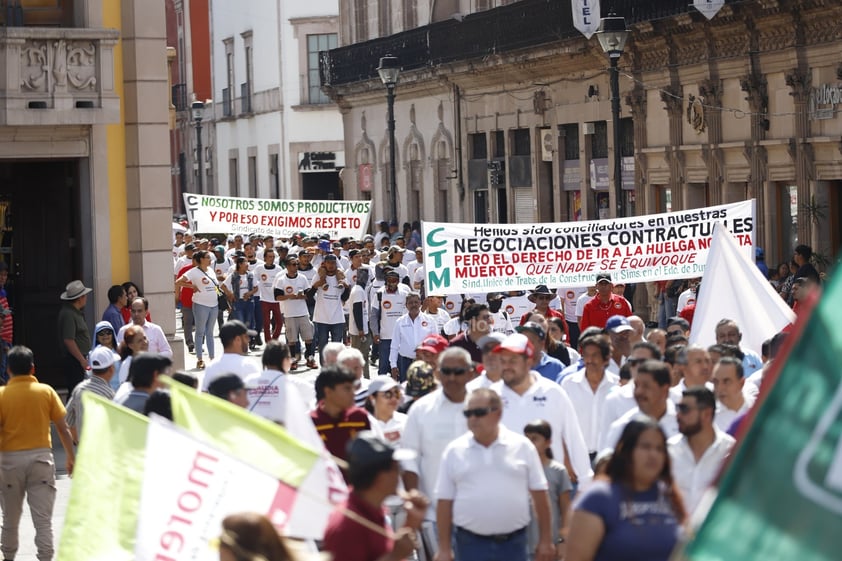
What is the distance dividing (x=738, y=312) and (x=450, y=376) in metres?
4.99

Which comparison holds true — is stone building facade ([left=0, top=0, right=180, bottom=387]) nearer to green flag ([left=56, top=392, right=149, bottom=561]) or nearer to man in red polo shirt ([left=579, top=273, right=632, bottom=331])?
man in red polo shirt ([left=579, top=273, right=632, bottom=331])

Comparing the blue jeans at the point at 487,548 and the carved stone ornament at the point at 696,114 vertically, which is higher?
the carved stone ornament at the point at 696,114

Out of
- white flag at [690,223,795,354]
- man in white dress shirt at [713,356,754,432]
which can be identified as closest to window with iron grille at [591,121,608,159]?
white flag at [690,223,795,354]

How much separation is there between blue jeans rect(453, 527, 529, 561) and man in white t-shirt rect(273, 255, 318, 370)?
15407mm

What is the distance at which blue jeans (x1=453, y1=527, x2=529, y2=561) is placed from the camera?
8258mm

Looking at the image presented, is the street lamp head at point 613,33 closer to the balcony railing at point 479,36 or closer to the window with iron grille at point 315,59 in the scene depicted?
the balcony railing at point 479,36

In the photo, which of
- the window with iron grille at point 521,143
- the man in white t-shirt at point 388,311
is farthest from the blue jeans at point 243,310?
the window with iron grille at point 521,143

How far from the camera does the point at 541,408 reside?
9.53 meters

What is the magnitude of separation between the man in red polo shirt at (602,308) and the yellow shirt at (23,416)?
667 cm

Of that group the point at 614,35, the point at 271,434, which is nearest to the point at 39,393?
the point at 271,434

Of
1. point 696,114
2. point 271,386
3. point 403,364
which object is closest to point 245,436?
point 271,386

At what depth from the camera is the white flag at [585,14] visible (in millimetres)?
29766

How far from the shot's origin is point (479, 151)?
133 ft

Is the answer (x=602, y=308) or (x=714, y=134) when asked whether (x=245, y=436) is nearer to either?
(x=602, y=308)
